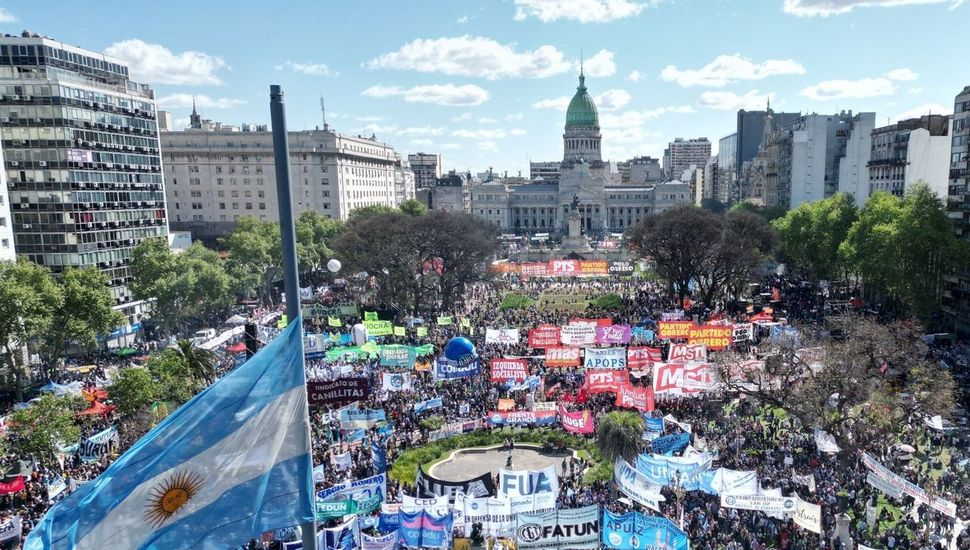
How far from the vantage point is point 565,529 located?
60.7 ft

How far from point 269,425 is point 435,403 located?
23533 millimetres

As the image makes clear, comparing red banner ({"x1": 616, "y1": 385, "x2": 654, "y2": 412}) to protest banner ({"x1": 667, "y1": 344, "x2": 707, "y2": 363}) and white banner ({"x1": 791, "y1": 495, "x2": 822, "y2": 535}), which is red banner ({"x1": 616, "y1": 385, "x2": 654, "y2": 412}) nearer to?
protest banner ({"x1": 667, "y1": 344, "x2": 707, "y2": 363})

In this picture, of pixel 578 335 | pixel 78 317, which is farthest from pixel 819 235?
pixel 78 317

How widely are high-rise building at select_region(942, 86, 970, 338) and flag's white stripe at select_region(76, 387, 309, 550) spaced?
54.2 meters

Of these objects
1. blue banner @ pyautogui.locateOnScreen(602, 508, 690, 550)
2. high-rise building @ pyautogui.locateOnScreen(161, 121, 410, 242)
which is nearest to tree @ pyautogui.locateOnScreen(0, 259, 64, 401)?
blue banner @ pyautogui.locateOnScreen(602, 508, 690, 550)

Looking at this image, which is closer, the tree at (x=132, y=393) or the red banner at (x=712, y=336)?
the tree at (x=132, y=393)

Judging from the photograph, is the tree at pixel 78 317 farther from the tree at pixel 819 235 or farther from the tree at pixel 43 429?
the tree at pixel 819 235

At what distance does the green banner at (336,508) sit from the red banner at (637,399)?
13.0 m

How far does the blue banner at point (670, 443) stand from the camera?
25359mm

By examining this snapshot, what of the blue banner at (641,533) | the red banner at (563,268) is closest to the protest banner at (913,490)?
the blue banner at (641,533)

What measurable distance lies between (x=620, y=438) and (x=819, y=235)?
2066 inches

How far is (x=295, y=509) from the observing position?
8.91 meters

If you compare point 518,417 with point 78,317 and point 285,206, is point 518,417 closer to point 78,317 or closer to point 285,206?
point 285,206

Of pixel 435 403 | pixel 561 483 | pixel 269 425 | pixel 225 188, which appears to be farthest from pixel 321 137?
pixel 269 425
